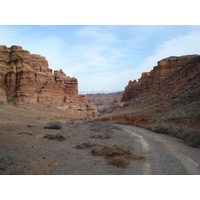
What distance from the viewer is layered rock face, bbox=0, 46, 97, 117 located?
4366cm

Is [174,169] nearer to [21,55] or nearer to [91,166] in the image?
[91,166]

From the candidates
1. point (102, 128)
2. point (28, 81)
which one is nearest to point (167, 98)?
point (102, 128)

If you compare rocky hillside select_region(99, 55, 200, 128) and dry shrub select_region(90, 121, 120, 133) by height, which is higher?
rocky hillside select_region(99, 55, 200, 128)

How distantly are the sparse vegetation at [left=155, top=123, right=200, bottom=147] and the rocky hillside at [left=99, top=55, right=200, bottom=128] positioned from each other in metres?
1.49

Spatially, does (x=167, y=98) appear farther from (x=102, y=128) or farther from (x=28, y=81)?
(x=28, y=81)

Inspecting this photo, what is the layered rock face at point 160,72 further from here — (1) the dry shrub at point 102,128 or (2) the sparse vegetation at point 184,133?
(2) the sparse vegetation at point 184,133

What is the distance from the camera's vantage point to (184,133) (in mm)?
13102

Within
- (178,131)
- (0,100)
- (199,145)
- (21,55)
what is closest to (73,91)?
(21,55)

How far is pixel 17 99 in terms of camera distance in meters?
42.8

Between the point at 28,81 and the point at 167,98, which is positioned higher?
the point at 28,81

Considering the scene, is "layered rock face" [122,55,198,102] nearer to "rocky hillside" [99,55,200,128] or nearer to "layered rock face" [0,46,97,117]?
"rocky hillside" [99,55,200,128]

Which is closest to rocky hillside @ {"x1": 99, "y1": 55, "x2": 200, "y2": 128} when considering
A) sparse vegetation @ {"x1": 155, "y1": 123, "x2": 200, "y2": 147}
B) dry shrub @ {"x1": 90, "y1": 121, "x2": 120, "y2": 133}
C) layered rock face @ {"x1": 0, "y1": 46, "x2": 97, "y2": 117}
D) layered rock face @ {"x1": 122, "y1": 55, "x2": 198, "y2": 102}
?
layered rock face @ {"x1": 122, "y1": 55, "x2": 198, "y2": 102}

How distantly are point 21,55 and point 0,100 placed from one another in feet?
43.7

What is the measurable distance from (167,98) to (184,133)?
64.9ft
